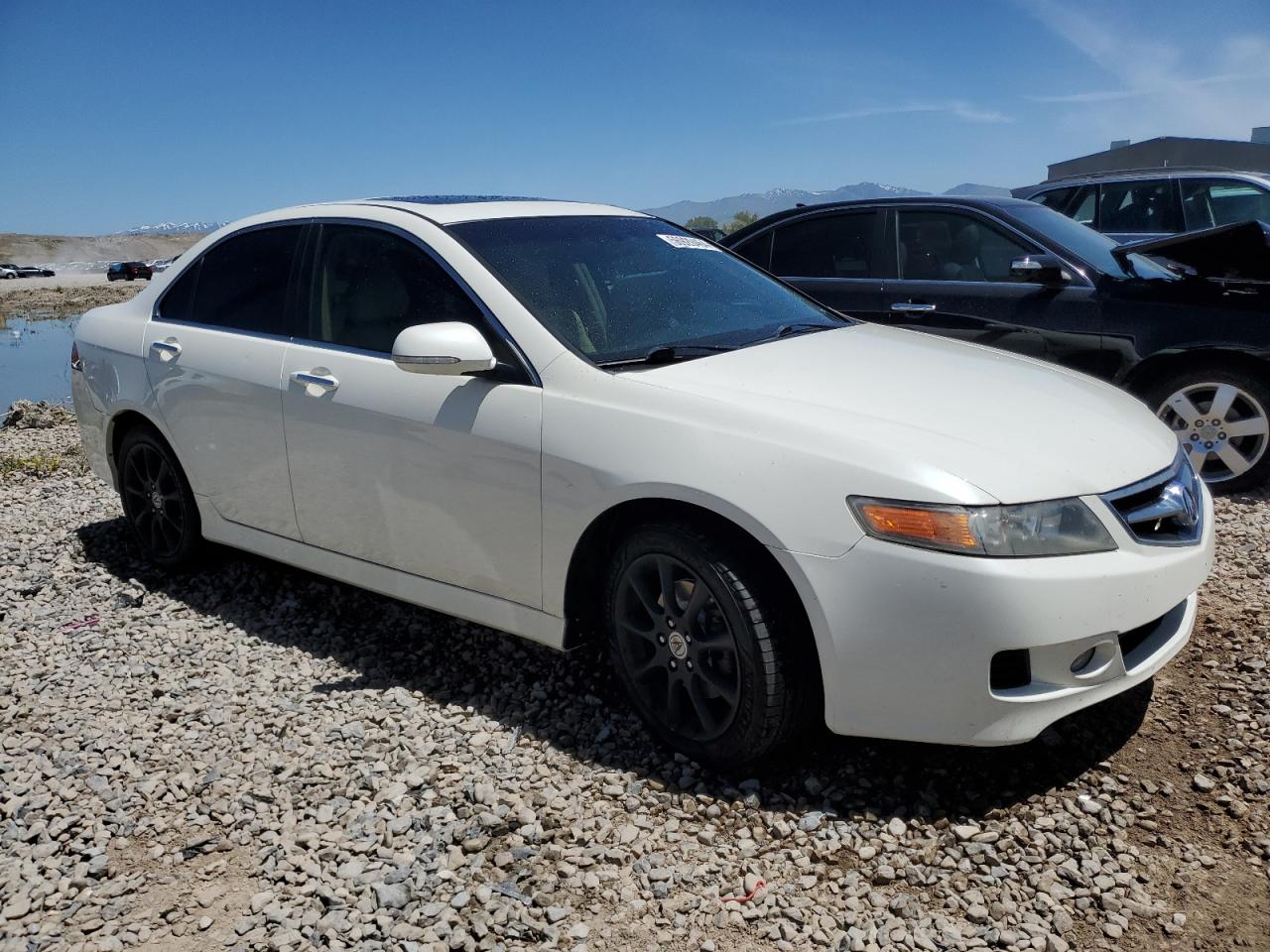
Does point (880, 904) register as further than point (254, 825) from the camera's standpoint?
No

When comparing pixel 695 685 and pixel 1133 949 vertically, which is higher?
pixel 695 685

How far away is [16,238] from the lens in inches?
5285

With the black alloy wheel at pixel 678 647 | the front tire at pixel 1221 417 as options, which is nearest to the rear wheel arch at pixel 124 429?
the black alloy wheel at pixel 678 647

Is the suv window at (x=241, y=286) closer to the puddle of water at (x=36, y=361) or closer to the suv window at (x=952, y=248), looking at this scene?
the suv window at (x=952, y=248)

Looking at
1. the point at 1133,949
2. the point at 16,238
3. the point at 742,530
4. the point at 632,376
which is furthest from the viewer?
the point at 16,238

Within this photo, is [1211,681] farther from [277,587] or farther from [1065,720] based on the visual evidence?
[277,587]

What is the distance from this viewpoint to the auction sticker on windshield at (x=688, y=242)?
4211mm

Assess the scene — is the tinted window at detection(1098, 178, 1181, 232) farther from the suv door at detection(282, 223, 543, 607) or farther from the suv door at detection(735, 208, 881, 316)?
the suv door at detection(282, 223, 543, 607)

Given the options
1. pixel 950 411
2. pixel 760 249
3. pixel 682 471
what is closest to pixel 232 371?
pixel 682 471

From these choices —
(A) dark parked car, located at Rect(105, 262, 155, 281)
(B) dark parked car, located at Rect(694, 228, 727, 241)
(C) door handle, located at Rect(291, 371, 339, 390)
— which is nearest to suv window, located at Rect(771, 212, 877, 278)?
(B) dark parked car, located at Rect(694, 228, 727, 241)

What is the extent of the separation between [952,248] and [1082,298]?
3.00 feet

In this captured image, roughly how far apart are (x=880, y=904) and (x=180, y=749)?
2.37 meters

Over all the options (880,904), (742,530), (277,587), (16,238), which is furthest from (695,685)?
(16,238)


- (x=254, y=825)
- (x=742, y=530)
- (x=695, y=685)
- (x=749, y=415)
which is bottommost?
(x=254, y=825)
